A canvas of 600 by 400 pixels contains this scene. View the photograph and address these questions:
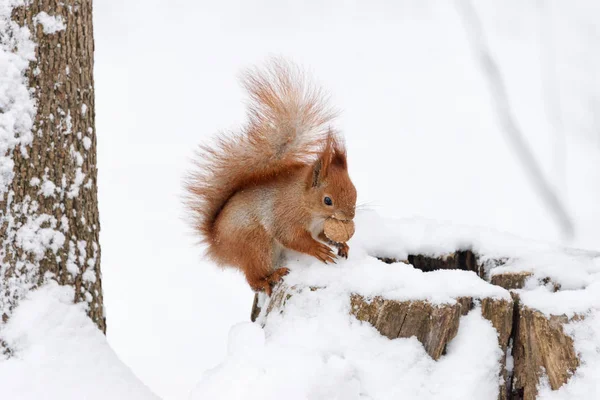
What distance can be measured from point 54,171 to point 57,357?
1.51ft

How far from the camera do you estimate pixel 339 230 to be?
6.29 ft

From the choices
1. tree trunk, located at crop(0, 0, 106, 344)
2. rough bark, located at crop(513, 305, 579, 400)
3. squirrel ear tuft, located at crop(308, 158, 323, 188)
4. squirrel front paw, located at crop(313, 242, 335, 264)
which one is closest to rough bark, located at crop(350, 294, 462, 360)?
rough bark, located at crop(513, 305, 579, 400)

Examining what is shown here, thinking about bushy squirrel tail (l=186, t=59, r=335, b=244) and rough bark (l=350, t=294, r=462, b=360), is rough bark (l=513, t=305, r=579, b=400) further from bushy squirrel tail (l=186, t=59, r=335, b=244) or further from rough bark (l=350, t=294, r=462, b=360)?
bushy squirrel tail (l=186, t=59, r=335, b=244)

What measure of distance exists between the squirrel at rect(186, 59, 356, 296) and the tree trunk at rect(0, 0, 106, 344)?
1.27ft

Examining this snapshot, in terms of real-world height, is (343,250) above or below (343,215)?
below

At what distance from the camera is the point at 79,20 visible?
5.92ft

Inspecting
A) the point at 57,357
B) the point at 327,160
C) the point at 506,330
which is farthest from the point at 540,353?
the point at 57,357

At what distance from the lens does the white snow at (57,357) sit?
1.66 metres

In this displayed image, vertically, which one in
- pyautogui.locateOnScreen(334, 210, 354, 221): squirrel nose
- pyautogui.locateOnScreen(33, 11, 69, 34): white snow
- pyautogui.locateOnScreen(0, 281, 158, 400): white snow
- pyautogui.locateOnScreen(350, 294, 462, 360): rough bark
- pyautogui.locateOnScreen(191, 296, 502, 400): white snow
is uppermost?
pyautogui.locateOnScreen(33, 11, 69, 34): white snow

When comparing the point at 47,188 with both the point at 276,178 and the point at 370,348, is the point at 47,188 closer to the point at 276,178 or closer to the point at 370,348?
the point at 276,178

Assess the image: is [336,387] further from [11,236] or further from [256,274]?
[11,236]

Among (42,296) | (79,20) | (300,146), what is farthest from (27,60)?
(300,146)

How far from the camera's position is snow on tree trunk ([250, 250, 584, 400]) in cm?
153

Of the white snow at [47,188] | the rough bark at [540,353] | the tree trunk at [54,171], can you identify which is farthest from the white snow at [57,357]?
the rough bark at [540,353]
